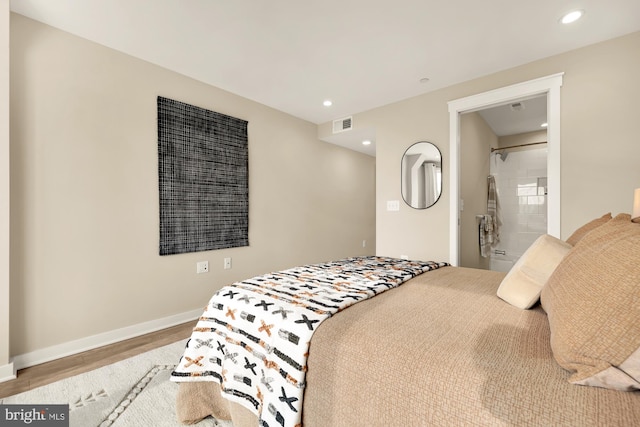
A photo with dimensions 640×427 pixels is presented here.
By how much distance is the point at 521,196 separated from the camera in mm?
4492

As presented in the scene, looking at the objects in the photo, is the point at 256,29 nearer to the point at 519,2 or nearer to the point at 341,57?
the point at 341,57

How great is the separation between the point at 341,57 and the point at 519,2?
128 centimetres

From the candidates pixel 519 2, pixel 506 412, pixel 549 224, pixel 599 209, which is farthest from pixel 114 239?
pixel 599 209

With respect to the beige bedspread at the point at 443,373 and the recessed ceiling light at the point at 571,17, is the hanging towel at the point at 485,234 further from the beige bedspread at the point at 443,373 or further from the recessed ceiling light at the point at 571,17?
the beige bedspread at the point at 443,373

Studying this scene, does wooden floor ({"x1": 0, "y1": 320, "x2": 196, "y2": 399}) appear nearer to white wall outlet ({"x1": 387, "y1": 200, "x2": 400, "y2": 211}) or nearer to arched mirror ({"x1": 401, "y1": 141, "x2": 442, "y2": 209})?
white wall outlet ({"x1": 387, "y1": 200, "x2": 400, "y2": 211})

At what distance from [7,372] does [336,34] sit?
319 centimetres

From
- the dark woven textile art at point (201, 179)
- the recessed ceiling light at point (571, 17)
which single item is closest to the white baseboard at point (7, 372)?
the dark woven textile art at point (201, 179)

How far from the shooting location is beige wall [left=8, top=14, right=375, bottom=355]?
1989 millimetres

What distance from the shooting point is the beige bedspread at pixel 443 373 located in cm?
62

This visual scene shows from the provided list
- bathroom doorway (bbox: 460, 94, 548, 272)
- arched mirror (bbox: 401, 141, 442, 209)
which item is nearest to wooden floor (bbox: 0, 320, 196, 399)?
arched mirror (bbox: 401, 141, 442, 209)

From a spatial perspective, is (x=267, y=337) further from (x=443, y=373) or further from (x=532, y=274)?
(x=532, y=274)

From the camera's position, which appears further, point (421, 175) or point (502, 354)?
point (421, 175)

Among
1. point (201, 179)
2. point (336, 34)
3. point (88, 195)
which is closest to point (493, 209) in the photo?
point (336, 34)

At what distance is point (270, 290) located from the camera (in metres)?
1.36
